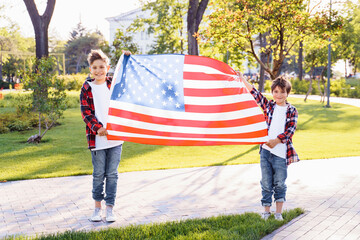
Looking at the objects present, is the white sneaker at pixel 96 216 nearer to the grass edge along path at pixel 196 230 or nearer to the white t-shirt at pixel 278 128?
the grass edge along path at pixel 196 230

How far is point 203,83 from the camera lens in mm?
4613

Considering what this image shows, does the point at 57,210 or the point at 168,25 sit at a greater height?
the point at 168,25

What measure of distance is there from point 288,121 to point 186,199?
1993mm

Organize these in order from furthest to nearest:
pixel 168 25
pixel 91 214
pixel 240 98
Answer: pixel 168 25 → pixel 91 214 → pixel 240 98

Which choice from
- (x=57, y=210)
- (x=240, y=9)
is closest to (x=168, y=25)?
(x=240, y=9)

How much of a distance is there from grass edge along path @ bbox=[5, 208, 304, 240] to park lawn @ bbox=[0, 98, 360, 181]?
361cm

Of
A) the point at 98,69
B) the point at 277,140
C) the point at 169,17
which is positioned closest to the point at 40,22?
the point at 98,69

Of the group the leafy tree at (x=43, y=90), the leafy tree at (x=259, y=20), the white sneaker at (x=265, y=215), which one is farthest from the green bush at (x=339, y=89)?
the white sneaker at (x=265, y=215)

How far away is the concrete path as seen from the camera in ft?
15.8

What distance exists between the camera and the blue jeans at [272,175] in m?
4.79

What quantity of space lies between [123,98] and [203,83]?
0.88 m

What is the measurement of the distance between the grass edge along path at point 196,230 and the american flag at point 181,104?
0.93 metres

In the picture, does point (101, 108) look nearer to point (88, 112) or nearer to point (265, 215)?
point (88, 112)

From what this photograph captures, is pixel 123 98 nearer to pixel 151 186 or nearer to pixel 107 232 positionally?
pixel 107 232
